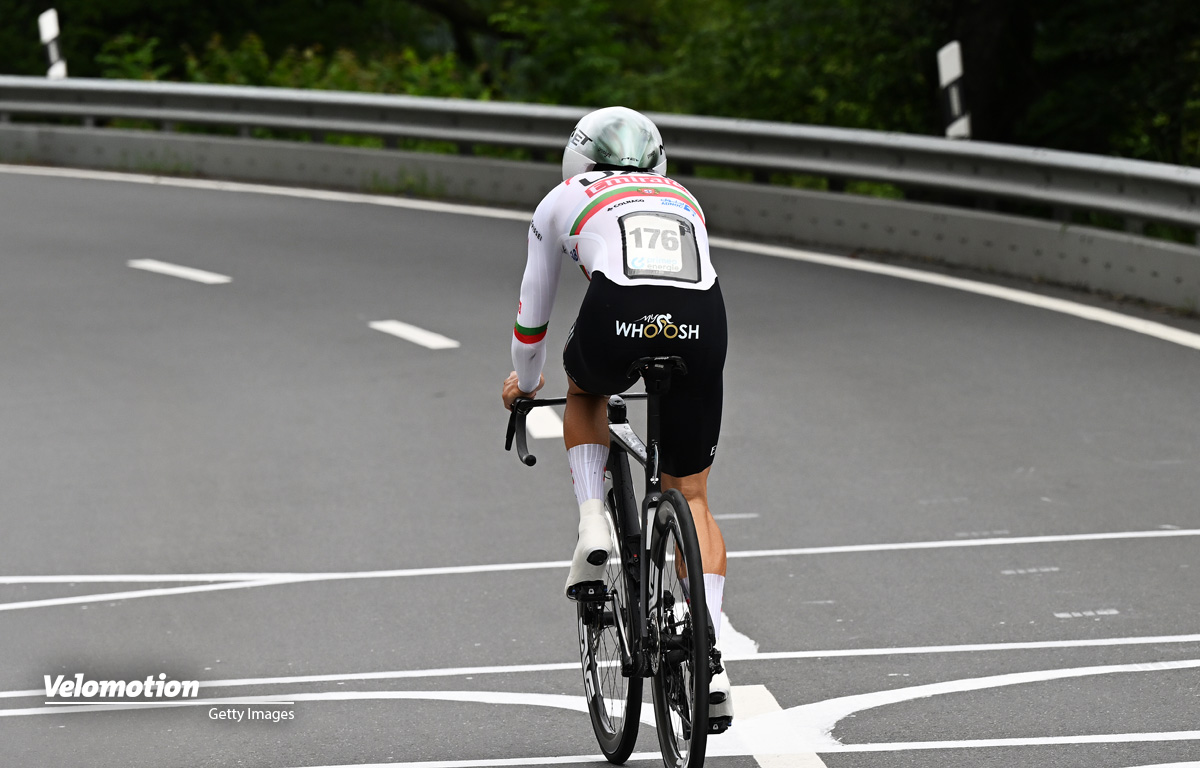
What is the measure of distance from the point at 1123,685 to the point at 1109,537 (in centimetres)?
174

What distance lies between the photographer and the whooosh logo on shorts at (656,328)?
462 centimetres

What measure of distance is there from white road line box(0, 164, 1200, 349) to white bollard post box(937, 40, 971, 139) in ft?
5.97

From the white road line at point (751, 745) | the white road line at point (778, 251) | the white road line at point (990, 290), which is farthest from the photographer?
the white road line at point (778, 251)

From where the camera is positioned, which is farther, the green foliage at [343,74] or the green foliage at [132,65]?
the green foliage at [132,65]

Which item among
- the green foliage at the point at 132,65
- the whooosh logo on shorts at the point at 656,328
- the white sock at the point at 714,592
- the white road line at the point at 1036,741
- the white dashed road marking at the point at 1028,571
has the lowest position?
the green foliage at the point at 132,65

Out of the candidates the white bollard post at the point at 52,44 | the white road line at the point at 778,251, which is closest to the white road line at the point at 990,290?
the white road line at the point at 778,251

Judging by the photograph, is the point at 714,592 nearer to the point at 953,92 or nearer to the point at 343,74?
the point at 953,92

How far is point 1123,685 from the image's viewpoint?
564cm

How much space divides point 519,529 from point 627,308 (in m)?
3.23

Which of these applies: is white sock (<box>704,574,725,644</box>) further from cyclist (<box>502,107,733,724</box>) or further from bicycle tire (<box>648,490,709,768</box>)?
bicycle tire (<box>648,490,709,768</box>)

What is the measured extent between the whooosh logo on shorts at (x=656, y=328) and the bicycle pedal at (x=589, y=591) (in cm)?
80

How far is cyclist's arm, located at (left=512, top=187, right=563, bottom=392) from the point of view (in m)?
4.87

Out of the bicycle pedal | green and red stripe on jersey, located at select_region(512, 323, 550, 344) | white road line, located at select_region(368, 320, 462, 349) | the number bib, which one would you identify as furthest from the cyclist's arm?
white road line, located at select_region(368, 320, 462, 349)

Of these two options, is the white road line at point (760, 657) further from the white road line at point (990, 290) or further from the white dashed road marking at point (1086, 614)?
the white road line at point (990, 290)
